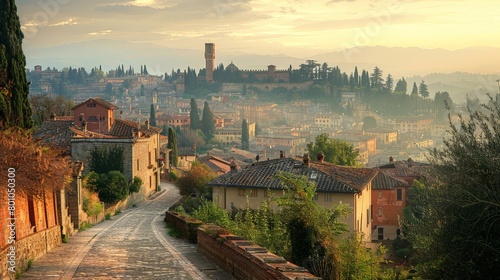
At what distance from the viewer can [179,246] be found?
1417 cm

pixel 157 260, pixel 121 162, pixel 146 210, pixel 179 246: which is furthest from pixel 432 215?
pixel 121 162

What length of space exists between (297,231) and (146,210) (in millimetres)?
20881

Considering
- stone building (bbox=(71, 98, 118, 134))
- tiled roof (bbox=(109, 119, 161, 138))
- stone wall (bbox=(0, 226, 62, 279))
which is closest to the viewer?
stone wall (bbox=(0, 226, 62, 279))

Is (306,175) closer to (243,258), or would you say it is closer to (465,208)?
(243,258)

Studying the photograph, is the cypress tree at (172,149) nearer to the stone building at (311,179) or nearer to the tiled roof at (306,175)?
the tiled roof at (306,175)

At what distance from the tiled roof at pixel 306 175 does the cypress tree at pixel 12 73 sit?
35.8ft

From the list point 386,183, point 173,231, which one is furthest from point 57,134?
point 386,183

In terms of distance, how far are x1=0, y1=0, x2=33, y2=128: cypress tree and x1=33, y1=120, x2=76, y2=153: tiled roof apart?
13045mm

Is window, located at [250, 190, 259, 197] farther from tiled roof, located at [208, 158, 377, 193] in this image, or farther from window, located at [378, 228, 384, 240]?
window, located at [378, 228, 384, 240]

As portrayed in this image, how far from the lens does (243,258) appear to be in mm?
9383

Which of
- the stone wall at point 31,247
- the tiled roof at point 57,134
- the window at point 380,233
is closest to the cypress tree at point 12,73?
the stone wall at point 31,247

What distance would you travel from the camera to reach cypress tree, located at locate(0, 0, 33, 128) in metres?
15.3

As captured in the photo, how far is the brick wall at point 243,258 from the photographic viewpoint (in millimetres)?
7855

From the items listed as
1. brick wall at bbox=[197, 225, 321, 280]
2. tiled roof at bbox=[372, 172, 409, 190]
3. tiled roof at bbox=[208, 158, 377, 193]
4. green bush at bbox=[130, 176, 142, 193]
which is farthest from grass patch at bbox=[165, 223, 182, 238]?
tiled roof at bbox=[372, 172, 409, 190]
